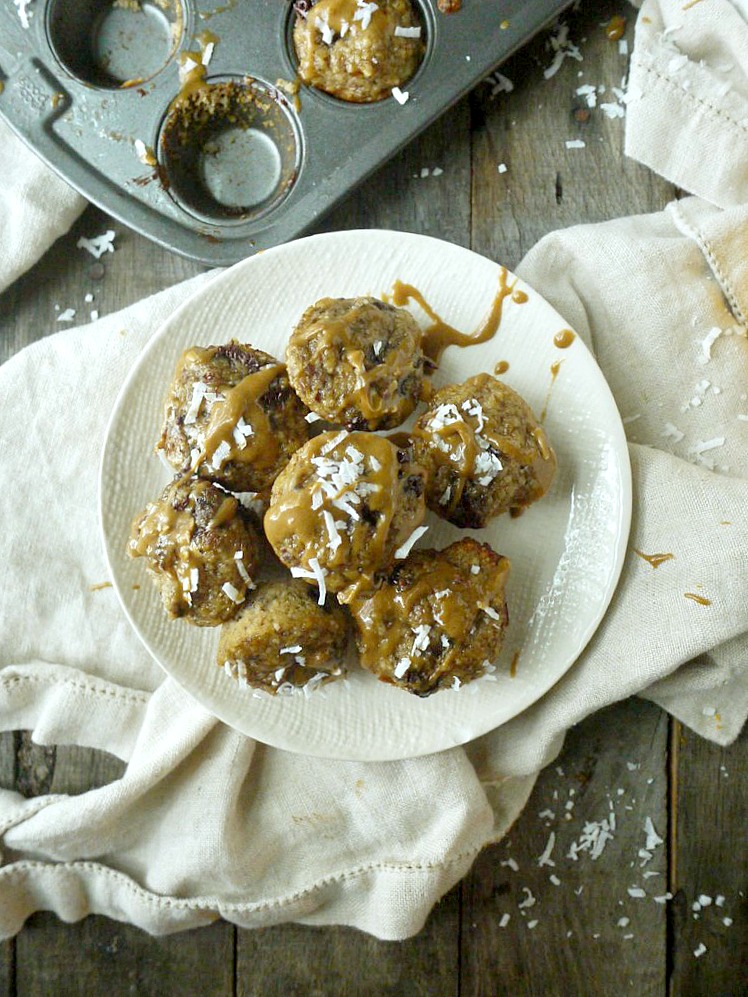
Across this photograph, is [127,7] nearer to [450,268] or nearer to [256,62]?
[256,62]

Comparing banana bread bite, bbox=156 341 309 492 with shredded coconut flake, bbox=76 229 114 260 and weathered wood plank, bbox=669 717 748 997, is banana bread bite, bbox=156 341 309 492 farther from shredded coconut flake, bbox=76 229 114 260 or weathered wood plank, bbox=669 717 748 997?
weathered wood plank, bbox=669 717 748 997

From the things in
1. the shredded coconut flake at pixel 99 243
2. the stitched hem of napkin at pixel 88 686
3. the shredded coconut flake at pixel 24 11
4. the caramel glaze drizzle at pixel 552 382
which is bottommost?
the stitched hem of napkin at pixel 88 686

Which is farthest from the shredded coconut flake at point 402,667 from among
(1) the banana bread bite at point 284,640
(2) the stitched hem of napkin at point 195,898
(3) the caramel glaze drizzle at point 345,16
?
(3) the caramel glaze drizzle at point 345,16

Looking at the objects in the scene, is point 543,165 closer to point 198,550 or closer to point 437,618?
point 437,618

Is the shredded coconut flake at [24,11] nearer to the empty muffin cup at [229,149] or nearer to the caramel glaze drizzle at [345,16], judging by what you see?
the empty muffin cup at [229,149]

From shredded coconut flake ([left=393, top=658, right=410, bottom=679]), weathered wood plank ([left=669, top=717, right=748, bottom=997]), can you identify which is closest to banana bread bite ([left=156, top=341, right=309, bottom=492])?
shredded coconut flake ([left=393, top=658, right=410, bottom=679])

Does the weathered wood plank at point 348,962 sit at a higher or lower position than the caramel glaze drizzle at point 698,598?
lower
